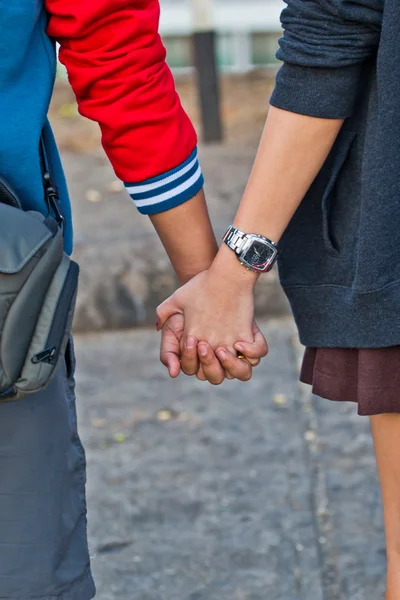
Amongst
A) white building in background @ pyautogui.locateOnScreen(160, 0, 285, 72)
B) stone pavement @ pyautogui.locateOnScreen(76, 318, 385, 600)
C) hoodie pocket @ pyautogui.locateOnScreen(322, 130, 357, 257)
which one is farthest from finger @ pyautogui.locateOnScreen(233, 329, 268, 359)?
white building in background @ pyautogui.locateOnScreen(160, 0, 285, 72)

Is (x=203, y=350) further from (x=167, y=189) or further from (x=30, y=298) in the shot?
(x=30, y=298)

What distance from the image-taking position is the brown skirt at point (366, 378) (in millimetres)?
1635

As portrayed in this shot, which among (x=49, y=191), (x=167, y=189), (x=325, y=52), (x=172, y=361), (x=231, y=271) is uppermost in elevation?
(x=325, y=52)

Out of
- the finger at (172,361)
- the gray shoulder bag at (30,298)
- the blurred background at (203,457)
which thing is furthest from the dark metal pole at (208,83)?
the gray shoulder bag at (30,298)

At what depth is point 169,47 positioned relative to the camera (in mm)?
7227

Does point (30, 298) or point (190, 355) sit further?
point (190, 355)

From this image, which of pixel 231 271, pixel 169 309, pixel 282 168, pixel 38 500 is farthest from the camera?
pixel 169 309

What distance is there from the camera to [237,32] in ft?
23.2

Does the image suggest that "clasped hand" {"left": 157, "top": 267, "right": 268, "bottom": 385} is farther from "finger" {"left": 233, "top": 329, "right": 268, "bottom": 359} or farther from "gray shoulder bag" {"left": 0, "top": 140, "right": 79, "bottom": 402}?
"gray shoulder bag" {"left": 0, "top": 140, "right": 79, "bottom": 402}

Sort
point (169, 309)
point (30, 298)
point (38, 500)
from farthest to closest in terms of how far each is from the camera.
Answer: point (169, 309)
point (38, 500)
point (30, 298)

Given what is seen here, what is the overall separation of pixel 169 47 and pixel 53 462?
608cm

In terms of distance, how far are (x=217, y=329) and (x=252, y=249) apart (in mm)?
173

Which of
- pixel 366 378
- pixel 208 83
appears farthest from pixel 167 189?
pixel 208 83

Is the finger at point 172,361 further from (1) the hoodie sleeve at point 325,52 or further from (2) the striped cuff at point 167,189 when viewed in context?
(1) the hoodie sleeve at point 325,52
